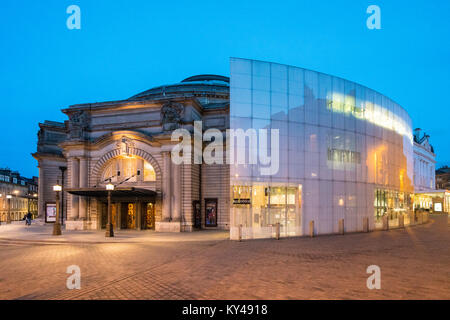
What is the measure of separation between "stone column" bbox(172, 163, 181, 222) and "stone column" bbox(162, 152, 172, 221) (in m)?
0.37

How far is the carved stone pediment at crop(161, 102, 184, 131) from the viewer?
105ft

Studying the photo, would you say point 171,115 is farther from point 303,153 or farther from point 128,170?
point 303,153

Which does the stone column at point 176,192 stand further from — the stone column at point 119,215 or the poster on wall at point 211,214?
the stone column at point 119,215

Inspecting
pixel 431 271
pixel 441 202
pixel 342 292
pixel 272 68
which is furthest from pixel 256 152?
pixel 441 202

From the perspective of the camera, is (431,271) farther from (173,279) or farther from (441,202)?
(441,202)

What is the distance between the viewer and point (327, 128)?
93.9ft

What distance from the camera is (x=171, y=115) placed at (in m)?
32.4

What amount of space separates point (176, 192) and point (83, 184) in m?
10.0

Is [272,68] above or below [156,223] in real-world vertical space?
above

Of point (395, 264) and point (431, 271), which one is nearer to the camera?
point (431, 271)

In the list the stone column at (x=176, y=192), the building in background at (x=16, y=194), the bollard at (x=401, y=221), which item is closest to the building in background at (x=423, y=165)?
the bollard at (x=401, y=221)

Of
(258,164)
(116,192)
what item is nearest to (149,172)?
(116,192)

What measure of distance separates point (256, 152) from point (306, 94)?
21.6 feet

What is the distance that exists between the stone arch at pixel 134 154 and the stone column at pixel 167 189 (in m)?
0.95
